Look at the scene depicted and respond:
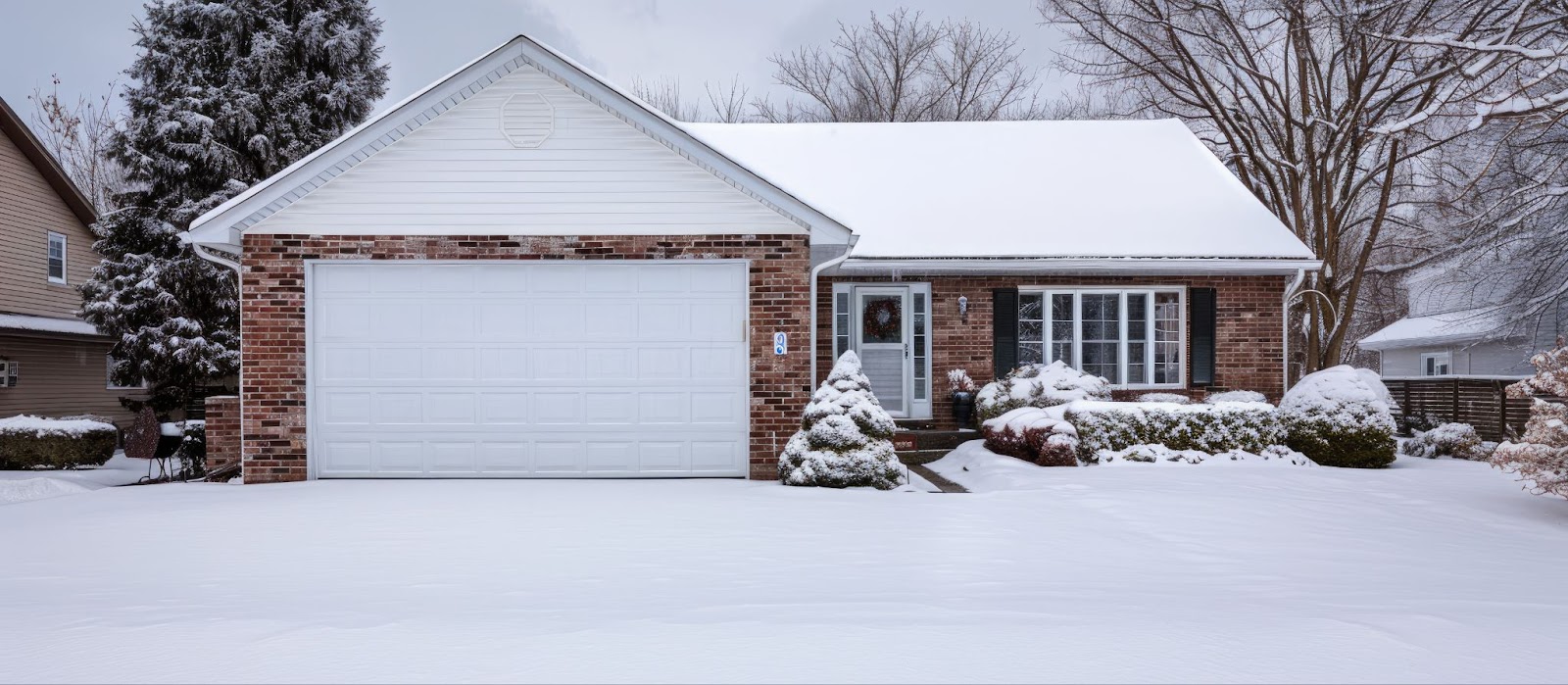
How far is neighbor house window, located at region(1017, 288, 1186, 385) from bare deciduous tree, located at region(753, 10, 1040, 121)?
14.5 meters

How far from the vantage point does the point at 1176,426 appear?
1196 centimetres

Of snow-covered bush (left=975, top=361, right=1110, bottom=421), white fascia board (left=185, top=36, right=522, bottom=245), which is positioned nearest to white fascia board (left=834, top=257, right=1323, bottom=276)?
snow-covered bush (left=975, top=361, right=1110, bottom=421)

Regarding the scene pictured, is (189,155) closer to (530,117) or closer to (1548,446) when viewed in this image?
(530,117)

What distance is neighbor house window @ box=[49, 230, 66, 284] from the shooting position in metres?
21.0

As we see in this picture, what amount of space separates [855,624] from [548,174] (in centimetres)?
709

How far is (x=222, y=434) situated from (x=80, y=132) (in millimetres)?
25392

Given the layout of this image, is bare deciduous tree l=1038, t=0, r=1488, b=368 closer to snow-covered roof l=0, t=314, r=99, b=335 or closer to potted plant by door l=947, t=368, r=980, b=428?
potted plant by door l=947, t=368, r=980, b=428

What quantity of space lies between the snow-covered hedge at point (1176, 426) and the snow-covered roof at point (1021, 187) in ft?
9.47

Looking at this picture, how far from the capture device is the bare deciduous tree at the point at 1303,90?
1830 centimetres

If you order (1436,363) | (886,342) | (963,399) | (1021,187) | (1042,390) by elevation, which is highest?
(1021,187)

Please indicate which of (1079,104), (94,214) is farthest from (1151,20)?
(94,214)

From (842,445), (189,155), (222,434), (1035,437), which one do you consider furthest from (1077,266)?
(189,155)

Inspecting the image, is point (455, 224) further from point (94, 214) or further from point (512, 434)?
point (94, 214)

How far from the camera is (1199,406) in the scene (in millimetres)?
Answer: 12141
